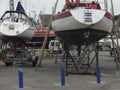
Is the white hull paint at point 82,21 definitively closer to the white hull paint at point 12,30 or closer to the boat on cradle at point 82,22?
the boat on cradle at point 82,22

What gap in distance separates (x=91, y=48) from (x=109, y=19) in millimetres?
4117

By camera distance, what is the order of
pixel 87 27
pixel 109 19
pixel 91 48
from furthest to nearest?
pixel 91 48
pixel 109 19
pixel 87 27

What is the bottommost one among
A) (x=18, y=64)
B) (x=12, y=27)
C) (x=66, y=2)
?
(x=18, y=64)

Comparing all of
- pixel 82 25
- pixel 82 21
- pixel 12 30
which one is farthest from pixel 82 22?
pixel 12 30

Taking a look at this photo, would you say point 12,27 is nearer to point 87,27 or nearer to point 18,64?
point 18,64

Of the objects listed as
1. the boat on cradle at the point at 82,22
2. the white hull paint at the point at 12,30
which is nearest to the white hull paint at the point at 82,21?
the boat on cradle at the point at 82,22

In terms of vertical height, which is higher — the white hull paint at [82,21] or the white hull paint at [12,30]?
the white hull paint at [82,21]

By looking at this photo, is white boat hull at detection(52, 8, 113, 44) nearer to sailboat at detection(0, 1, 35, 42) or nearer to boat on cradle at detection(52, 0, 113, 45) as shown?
boat on cradle at detection(52, 0, 113, 45)

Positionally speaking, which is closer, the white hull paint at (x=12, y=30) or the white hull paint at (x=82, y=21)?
the white hull paint at (x=82, y=21)

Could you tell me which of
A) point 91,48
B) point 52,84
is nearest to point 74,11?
point 52,84

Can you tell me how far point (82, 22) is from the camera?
17109 millimetres

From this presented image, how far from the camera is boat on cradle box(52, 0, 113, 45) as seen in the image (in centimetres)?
1714

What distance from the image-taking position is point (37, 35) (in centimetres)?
3328

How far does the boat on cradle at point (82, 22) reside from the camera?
17142 mm
